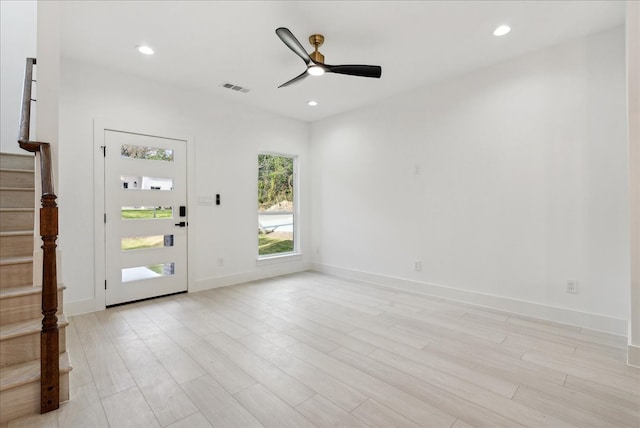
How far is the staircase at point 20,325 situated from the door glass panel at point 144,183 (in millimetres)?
1183

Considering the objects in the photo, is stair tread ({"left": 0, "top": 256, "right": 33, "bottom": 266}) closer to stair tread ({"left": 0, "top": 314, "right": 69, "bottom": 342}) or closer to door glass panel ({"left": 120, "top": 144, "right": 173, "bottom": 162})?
stair tread ({"left": 0, "top": 314, "right": 69, "bottom": 342})

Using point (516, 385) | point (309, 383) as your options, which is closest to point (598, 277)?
point (516, 385)

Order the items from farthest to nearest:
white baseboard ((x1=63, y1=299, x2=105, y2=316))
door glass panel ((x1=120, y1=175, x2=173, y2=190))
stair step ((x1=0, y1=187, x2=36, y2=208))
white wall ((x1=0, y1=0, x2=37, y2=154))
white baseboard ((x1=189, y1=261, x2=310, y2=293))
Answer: white baseboard ((x1=189, y1=261, x2=310, y2=293)), door glass panel ((x1=120, y1=175, x2=173, y2=190)), white wall ((x1=0, y1=0, x2=37, y2=154)), white baseboard ((x1=63, y1=299, x2=105, y2=316)), stair step ((x1=0, y1=187, x2=36, y2=208))

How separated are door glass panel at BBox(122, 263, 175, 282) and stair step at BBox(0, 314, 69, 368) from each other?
6.23ft

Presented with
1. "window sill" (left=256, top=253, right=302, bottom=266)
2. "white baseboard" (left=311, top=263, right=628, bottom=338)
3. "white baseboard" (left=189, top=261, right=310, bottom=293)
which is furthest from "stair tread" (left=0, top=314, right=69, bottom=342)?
"white baseboard" (left=311, top=263, right=628, bottom=338)

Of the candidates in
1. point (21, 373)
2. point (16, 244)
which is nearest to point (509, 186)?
point (21, 373)

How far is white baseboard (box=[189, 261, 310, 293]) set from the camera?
14.2 feet

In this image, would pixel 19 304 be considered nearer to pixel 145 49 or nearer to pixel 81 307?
pixel 81 307

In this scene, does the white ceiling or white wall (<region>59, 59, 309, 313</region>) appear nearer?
the white ceiling

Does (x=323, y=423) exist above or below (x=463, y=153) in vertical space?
below

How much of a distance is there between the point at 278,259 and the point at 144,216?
2.21 metres

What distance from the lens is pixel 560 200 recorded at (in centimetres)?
310

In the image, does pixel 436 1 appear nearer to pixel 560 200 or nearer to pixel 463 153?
pixel 463 153

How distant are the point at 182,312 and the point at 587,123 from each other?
4665 mm
